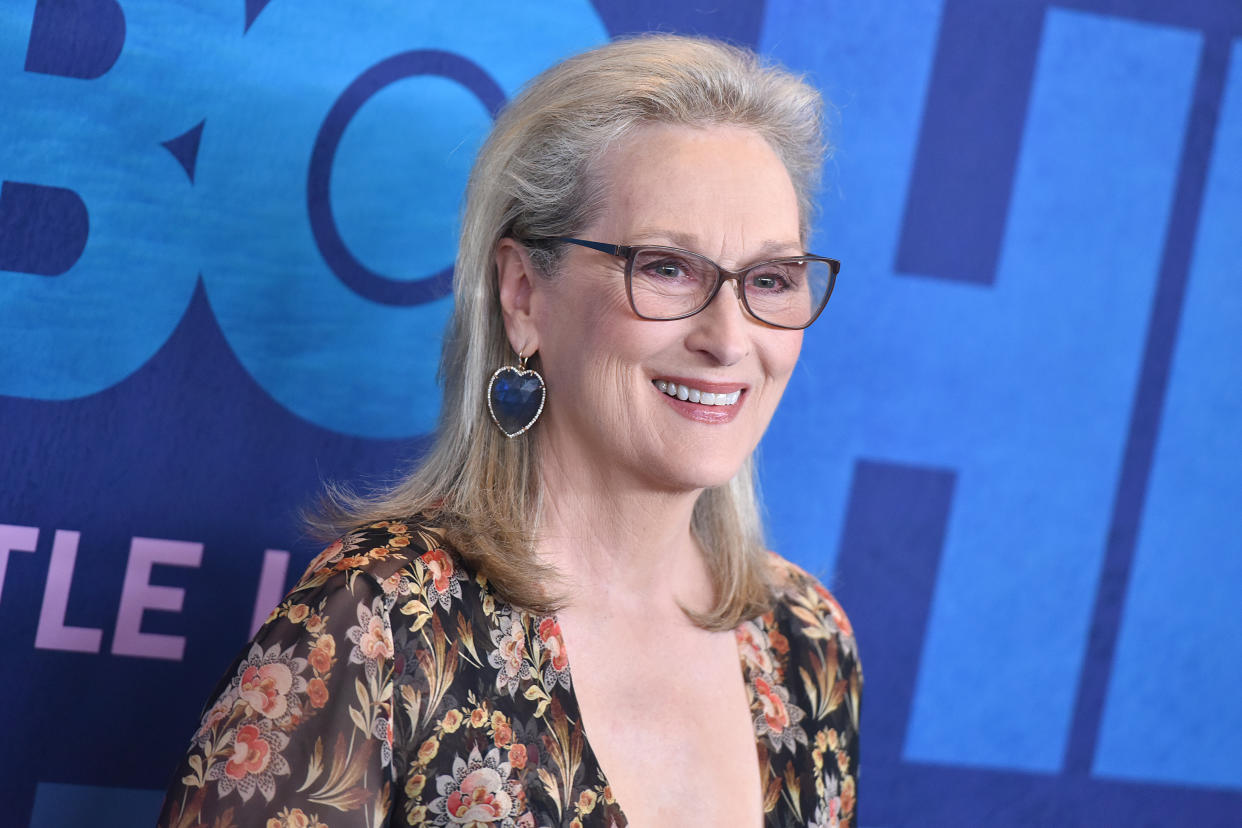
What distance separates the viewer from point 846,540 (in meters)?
2.21

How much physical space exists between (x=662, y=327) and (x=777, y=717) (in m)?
0.57

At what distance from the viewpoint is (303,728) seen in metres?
1.25

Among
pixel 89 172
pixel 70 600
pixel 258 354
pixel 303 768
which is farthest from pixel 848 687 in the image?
pixel 89 172

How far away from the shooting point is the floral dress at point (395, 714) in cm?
124

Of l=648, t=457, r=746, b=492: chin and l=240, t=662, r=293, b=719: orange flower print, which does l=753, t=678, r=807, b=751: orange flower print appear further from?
l=240, t=662, r=293, b=719: orange flower print

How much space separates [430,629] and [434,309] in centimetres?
75

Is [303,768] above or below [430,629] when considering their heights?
below

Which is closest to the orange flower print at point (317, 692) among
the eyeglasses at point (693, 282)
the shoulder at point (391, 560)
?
the shoulder at point (391, 560)

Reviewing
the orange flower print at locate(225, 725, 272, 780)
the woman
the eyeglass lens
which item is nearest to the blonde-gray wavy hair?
the woman

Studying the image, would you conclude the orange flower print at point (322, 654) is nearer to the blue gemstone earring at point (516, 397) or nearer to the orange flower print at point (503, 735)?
the orange flower print at point (503, 735)

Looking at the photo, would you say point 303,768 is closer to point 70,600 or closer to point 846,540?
point 70,600

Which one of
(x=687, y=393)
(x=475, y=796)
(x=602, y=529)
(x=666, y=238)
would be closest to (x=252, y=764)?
(x=475, y=796)

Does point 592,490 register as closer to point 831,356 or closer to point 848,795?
point 848,795

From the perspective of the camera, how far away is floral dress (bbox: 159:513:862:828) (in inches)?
48.8
